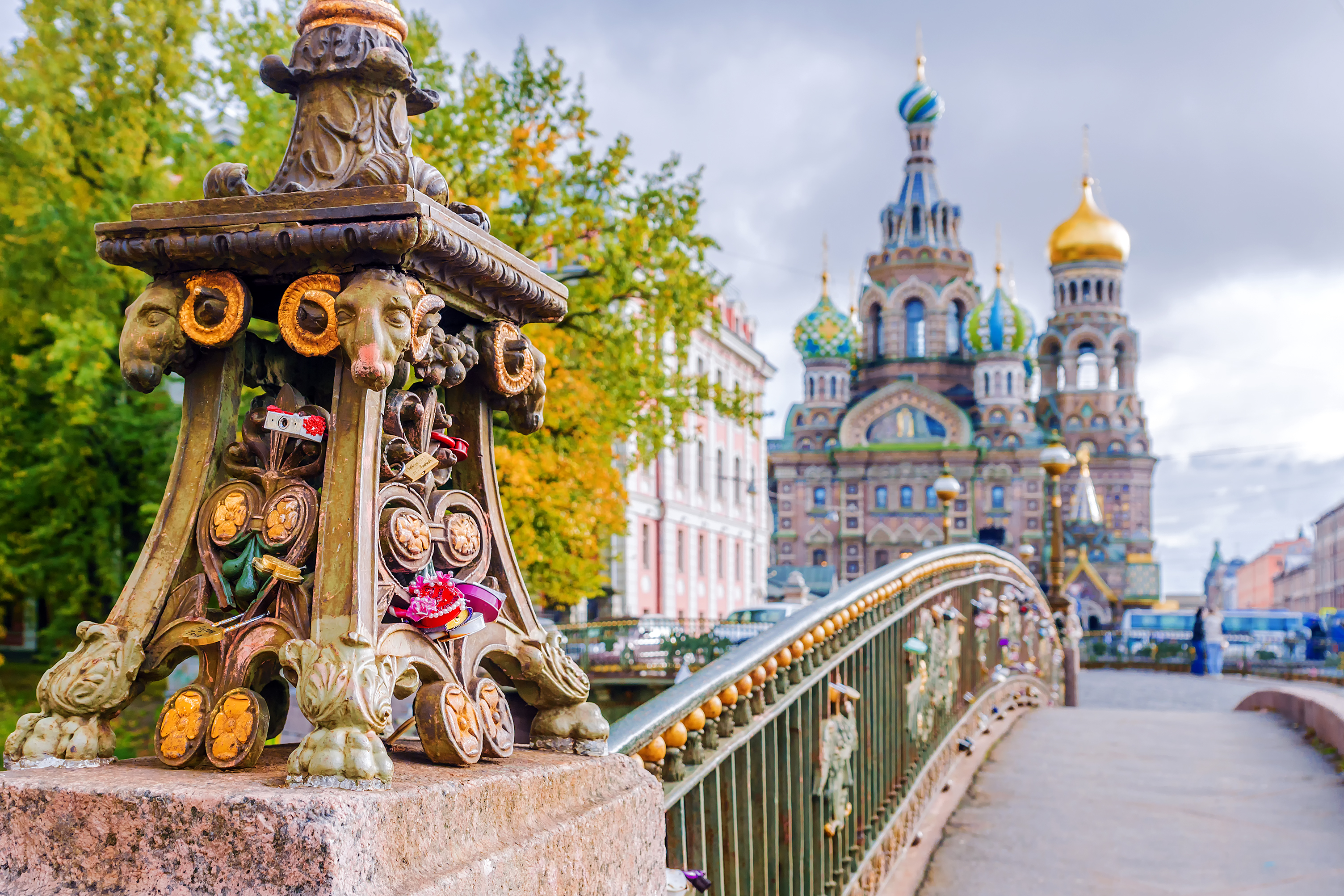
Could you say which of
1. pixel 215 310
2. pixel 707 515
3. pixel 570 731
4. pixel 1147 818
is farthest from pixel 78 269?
pixel 707 515

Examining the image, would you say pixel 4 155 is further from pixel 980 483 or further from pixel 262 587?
pixel 980 483

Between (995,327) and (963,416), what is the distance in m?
6.51

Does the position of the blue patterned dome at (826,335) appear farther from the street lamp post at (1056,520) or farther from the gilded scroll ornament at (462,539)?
the gilded scroll ornament at (462,539)

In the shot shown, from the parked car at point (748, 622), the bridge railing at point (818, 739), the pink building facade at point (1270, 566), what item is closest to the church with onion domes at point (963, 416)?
the parked car at point (748, 622)

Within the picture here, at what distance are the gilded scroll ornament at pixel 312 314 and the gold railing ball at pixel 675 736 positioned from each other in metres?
1.31

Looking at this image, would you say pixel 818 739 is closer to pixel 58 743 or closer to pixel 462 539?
pixel 462 539

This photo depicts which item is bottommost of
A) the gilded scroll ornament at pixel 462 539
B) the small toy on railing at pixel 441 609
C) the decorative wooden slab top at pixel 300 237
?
the small toy on railing at pixel 441 609

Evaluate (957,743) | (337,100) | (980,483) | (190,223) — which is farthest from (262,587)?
(980,483)

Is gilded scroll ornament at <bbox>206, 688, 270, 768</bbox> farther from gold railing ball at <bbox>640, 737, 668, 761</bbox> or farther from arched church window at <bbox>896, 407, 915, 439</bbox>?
arched church window at <bbox>896, 407, 915, 439</bbox>

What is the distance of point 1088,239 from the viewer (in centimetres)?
8388

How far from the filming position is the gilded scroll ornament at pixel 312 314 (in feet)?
6.95

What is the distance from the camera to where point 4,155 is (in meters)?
15.7

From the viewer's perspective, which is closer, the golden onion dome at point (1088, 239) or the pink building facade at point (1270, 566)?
the golden onion dome at point (1088, 239)

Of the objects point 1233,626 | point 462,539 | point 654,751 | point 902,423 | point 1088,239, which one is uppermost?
point 1088,239
